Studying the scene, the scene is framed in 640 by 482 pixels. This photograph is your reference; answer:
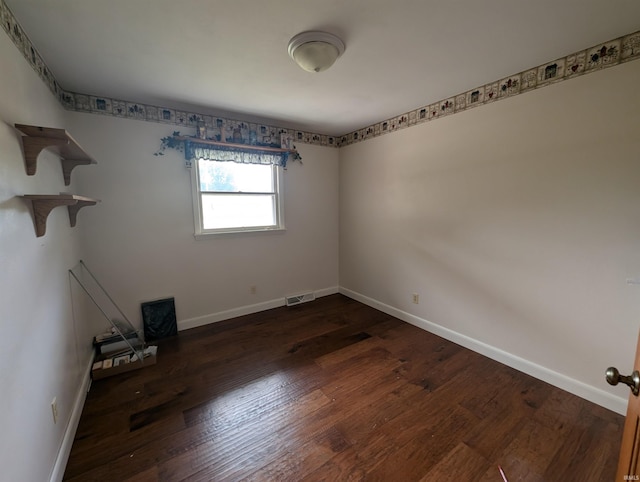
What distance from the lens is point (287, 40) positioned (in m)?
1.64

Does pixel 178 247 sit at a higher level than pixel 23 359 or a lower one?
higher

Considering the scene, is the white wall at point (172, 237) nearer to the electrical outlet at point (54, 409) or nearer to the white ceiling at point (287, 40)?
the white ceiling at point (287, 40)

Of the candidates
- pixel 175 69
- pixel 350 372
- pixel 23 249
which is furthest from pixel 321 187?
pixel 23 249

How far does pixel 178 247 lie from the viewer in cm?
297

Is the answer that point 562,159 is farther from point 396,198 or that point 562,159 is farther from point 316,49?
point 316,49

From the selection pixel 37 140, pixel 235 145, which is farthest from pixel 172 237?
pixel 37 140

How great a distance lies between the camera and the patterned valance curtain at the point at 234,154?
2.89 m

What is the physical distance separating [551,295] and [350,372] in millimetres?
1730

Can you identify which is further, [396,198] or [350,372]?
[396,198]

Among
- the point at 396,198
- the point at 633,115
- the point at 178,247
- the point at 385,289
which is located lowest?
the point at 385,289

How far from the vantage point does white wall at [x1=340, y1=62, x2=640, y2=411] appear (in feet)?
5.76

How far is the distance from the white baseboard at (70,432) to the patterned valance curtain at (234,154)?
2223mm

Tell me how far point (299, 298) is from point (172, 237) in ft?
6.09

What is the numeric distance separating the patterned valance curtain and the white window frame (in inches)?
4.0
